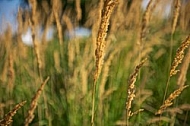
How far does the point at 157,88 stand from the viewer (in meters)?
3.93

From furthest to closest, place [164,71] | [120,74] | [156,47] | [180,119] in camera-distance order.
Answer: [156,47], [164,71], [120,74], [180,119]

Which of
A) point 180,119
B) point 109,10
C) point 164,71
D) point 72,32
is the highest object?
point 109,10

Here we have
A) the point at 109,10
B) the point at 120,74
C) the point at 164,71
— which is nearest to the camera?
the point at 109,10

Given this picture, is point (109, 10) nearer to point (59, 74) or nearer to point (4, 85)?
point (4, 85)

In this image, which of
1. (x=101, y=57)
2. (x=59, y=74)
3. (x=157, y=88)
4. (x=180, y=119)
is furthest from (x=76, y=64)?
(x=101, y=57)

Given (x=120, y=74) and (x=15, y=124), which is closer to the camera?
(x=15, y=124)

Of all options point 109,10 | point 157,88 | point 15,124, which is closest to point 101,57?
point 109,10

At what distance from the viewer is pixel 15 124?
11.6 ft

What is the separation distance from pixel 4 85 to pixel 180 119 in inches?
71.9

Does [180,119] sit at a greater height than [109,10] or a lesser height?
lesser

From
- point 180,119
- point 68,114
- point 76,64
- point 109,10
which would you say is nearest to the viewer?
point 109,10

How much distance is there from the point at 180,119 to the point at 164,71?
936 millimetres

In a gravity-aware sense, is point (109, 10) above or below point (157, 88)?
above

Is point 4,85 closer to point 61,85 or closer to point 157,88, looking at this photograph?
point 61,85
